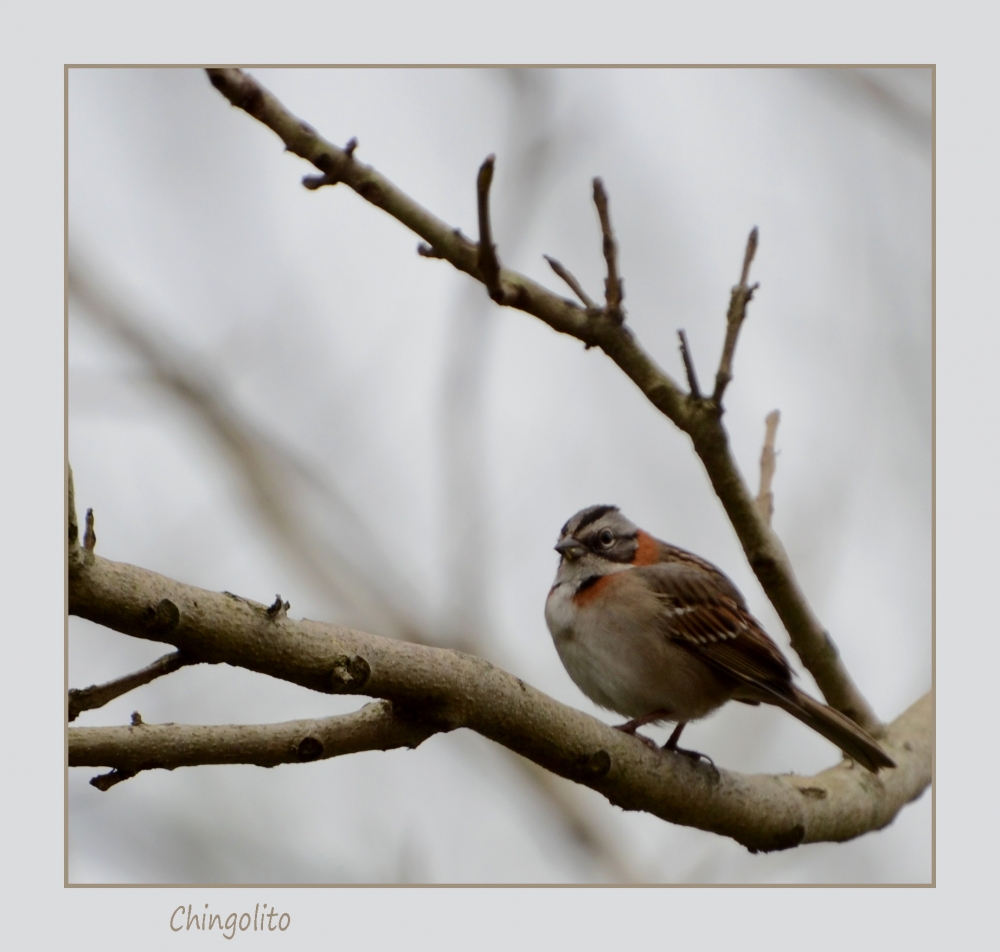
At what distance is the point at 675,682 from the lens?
4426mm

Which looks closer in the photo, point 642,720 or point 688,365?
point 688,365

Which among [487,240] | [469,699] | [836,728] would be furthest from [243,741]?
[836,728]

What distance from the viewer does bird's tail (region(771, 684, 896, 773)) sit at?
4.28 metres

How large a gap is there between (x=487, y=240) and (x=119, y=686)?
5.34ft

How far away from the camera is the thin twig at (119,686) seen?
8.41 ft

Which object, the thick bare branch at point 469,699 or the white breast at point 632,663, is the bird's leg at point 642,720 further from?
the thick bare branch at point 469,699

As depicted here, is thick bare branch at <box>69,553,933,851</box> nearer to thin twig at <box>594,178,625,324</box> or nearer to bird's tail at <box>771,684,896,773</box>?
bird's tail at <box>771,684,896,773</box>

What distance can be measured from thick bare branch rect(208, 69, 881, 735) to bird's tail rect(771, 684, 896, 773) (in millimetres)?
306

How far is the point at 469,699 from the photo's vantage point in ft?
9.37

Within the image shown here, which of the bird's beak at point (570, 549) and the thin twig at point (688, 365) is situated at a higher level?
the thin twig at point (688, 365)

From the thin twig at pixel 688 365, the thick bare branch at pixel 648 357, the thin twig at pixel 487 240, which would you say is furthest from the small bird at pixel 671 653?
the thin twig at pixel 487 240

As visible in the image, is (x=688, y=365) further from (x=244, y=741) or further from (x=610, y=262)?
(x=244, y=741)

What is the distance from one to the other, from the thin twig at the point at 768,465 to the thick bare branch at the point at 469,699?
127 cm

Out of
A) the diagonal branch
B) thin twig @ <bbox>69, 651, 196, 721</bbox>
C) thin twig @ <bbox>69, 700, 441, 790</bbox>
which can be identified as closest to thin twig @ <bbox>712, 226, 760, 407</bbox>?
thin twig @ <bbox>69, 700, 441, 790</bbox>
